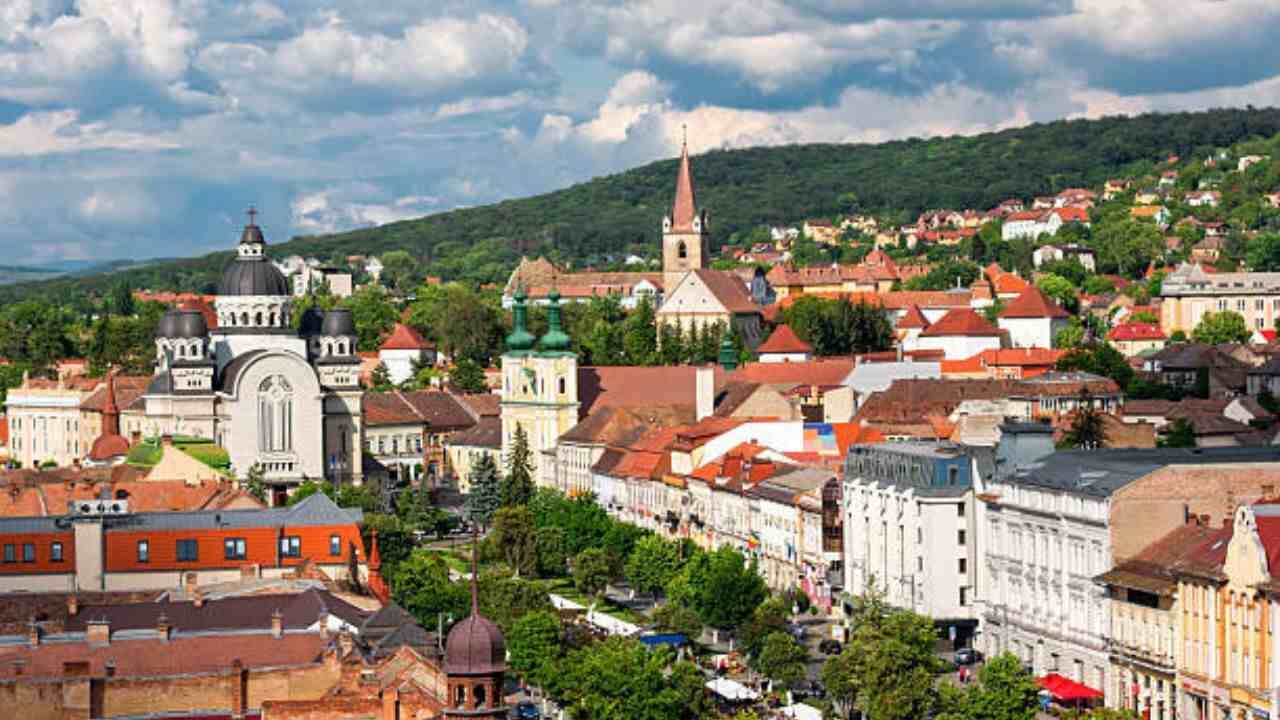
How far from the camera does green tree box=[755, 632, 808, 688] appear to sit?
298ft

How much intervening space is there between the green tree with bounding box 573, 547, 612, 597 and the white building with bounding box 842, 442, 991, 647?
1612 centimetres

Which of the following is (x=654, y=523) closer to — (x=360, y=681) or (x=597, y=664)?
(x=597, y=664)

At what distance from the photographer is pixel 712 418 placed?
15888 centimetres

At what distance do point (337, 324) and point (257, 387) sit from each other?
15.6m

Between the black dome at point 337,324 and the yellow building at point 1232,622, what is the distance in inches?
4412

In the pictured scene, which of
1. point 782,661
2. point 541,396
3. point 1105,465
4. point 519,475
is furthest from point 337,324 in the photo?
point 782,661

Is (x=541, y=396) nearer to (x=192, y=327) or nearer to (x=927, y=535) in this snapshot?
(x=192, y=327)

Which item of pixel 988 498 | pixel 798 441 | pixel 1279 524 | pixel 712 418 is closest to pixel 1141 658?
pixel 1279 524

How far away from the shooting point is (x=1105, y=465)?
310ft

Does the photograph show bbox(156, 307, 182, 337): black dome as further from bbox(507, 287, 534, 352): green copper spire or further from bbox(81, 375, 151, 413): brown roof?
bbox(507, 287, 534, 352): green copper spire

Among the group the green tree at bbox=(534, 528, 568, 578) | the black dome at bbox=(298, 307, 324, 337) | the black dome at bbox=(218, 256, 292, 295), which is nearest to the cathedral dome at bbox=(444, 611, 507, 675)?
the green tree at bbox=(534, 528, 568, 578)

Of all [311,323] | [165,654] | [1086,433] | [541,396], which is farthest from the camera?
[311,323]

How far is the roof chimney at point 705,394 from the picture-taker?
6629 inches

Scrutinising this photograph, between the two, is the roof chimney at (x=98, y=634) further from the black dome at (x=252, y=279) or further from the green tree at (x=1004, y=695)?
the black dome at (x=252, y=279)
